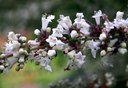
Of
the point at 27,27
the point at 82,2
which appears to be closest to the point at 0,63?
the point at 82,2

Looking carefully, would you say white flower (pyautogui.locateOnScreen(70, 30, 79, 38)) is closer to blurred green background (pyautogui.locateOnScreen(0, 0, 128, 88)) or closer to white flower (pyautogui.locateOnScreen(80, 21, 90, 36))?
white flower (pyautogui.locateOnScreen(80, 21, 90, 36))

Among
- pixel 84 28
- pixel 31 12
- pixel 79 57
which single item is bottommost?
pixel 79 57

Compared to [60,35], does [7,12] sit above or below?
above

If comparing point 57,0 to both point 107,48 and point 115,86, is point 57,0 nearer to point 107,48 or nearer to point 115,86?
point 115,86

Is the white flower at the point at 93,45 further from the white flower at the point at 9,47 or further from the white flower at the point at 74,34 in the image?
the white flower at the point at 9,47

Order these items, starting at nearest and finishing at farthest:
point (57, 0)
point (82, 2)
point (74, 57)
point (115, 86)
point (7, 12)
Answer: point (74, 57) < point (82, 2) < point (115, 86) < point (57, 0) < point (7, 12)

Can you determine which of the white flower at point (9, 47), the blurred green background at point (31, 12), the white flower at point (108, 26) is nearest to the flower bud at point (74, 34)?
the white flower at point (108, 26)

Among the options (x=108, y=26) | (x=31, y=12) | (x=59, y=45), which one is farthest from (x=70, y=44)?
(x=31, y=12)

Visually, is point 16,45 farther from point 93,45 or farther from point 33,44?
point 93,45
